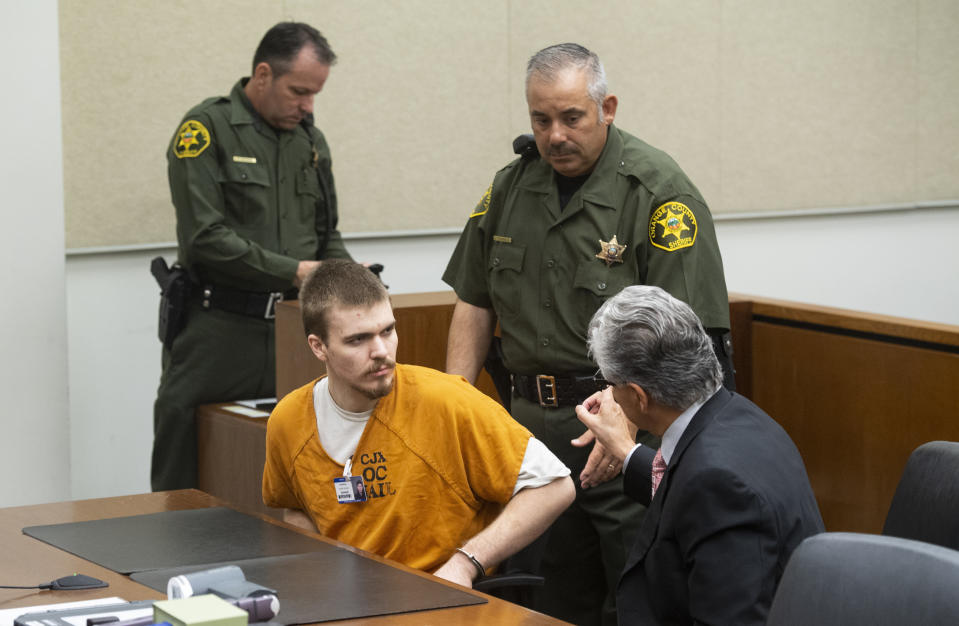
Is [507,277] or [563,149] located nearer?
[563,149]

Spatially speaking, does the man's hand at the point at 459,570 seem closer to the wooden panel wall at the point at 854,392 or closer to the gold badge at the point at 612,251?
the gold badge at the point at 612,251

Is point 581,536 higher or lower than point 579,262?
lower

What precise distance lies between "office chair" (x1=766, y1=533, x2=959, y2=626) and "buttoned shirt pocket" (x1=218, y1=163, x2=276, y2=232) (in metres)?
2.82

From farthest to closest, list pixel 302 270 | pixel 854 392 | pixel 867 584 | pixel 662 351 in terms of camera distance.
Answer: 1. pixel 302 270
2. pixel 854 392
3. pixel 662 351
4. pixel 867 584

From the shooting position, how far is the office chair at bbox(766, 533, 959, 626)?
1.47 m

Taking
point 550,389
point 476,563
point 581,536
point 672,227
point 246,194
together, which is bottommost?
point 581,536

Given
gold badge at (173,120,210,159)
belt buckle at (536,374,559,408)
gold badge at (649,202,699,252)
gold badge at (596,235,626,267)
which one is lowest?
belt buckle at (536,374,559,408)

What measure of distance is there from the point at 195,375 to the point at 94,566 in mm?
2024

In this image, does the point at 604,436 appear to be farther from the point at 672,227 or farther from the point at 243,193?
the point at 243,193

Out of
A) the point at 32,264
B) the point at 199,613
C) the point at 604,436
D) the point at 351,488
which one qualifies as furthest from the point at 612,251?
the point at 32,264

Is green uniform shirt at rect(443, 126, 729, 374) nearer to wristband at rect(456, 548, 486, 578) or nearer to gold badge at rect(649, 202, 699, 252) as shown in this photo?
gold badge at rect(649, 202, 699, 252)

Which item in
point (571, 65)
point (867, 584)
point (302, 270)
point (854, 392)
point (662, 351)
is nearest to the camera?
point (867, 584)

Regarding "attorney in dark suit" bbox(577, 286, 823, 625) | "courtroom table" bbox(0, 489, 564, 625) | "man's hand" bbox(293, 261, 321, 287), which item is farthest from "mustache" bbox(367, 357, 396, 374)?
"man's hand" bbox(293, 261, 321, 287)

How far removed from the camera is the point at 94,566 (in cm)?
212
